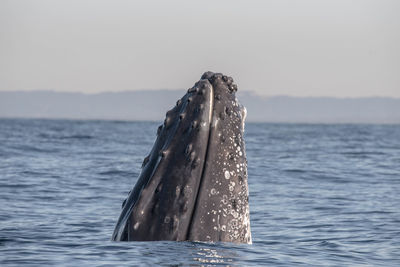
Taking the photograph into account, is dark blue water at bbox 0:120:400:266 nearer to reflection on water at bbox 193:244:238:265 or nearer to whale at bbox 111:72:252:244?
reflection on water at bbox 193:244:238:265

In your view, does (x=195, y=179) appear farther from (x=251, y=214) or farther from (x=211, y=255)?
(x=251, y=214)

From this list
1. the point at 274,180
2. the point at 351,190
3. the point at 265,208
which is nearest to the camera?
the point at 265,208

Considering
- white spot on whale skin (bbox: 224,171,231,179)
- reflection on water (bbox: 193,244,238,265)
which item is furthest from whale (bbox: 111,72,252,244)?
reflection on water (bbox: 193,244,238,265)

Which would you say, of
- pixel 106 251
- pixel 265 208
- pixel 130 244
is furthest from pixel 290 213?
pixel 130 244

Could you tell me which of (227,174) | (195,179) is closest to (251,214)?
(227,174)

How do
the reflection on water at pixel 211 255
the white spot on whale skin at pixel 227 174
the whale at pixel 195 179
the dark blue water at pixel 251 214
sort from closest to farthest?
the whale at pixel 195 179
the reflection on water at pixel 211 255
the white spot on whale skin at pixel 227 174
the dark blue water at pixel 251 214

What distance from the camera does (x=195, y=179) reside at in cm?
853

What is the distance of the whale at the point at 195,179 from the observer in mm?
8258

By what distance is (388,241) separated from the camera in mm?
12375

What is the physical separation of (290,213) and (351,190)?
5.46 m

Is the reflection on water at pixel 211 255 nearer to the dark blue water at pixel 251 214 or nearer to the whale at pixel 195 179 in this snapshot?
the dark blue water at pixel 251 214

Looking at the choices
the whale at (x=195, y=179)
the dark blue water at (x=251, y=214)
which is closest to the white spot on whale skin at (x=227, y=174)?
the whale at (x=195, y=179)

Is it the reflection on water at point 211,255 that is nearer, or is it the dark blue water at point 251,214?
the reflection on water at point 211,255

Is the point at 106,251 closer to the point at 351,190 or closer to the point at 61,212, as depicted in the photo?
the point at 61,212
